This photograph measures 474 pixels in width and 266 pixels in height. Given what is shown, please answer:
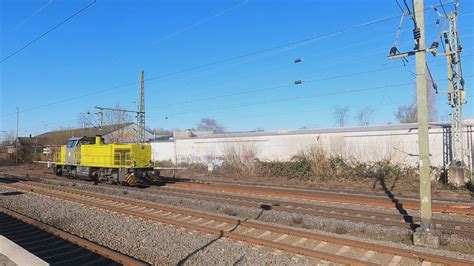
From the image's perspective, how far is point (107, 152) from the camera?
76.9 ft

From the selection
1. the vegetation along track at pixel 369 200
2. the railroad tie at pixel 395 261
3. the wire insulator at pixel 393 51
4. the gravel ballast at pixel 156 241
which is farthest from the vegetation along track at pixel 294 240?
the vegetation along track at pixel 369 200

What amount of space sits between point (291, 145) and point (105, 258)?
88.6 ft

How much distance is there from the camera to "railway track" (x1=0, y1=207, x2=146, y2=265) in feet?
25.5

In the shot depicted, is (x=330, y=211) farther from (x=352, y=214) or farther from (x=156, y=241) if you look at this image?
(x=156, y=241)

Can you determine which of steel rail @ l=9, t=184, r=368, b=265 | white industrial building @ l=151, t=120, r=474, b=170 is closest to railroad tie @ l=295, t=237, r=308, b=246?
steel rail @ l=9, t=184, r=368, b=265


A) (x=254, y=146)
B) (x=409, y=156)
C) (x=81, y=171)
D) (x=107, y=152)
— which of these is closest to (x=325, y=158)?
(x=409, y=156)

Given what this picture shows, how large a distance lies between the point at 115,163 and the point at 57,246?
14.4 m

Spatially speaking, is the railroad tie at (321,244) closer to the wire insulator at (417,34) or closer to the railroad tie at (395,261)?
the railroad tie at (395,261)

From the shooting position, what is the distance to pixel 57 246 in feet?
29.8

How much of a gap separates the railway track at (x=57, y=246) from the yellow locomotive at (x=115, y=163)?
10298 mm

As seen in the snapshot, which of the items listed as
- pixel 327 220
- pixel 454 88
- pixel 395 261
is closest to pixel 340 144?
pixel 454 88

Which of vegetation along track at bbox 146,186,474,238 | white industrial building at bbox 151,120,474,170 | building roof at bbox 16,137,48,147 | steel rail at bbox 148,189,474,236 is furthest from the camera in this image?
building roof at bbox 16,137,48,147

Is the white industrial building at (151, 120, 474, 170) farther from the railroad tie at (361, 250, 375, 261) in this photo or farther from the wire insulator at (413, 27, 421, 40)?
the railroad tie at (361, 250, 375, 261)

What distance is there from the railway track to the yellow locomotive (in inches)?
405
